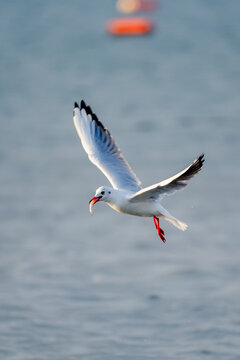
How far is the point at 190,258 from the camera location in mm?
18984

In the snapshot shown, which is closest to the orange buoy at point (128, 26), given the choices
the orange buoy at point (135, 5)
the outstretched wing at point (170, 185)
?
the orange buoy at point (135, 5)

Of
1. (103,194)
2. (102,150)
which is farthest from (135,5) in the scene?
(103,194)

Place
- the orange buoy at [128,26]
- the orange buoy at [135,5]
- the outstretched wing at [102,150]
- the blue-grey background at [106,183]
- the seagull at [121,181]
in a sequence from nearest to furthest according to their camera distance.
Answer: the seagull at [121,181] < the outstretched wing at [102,150] < the blue-grey background at [106,183] < the orange buoy at [128,26] < the orange buoy at [135,5]

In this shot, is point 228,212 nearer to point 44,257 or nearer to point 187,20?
point 44,257

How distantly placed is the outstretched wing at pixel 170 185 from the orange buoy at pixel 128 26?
30038mm

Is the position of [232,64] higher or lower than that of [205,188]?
higher

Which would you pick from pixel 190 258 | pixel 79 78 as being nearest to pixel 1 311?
pixel 190 258

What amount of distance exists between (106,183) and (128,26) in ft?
60.6

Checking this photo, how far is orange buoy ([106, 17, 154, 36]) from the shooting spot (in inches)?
1583

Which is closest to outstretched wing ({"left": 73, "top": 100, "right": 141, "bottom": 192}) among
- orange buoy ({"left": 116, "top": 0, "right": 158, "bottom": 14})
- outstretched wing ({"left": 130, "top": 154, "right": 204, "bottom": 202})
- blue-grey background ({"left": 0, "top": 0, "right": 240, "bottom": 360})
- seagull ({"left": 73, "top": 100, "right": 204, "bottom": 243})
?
seagull ({"left": 73, "top": 100, "right": 204, "bottom": 243})

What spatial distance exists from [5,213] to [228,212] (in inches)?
187

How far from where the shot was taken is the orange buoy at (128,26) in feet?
132

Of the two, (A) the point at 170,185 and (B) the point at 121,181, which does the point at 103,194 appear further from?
(B) the point at 121,181

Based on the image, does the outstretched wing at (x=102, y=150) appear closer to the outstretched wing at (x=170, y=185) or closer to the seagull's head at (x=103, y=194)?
the seagull's head at (x=103, y=194)
